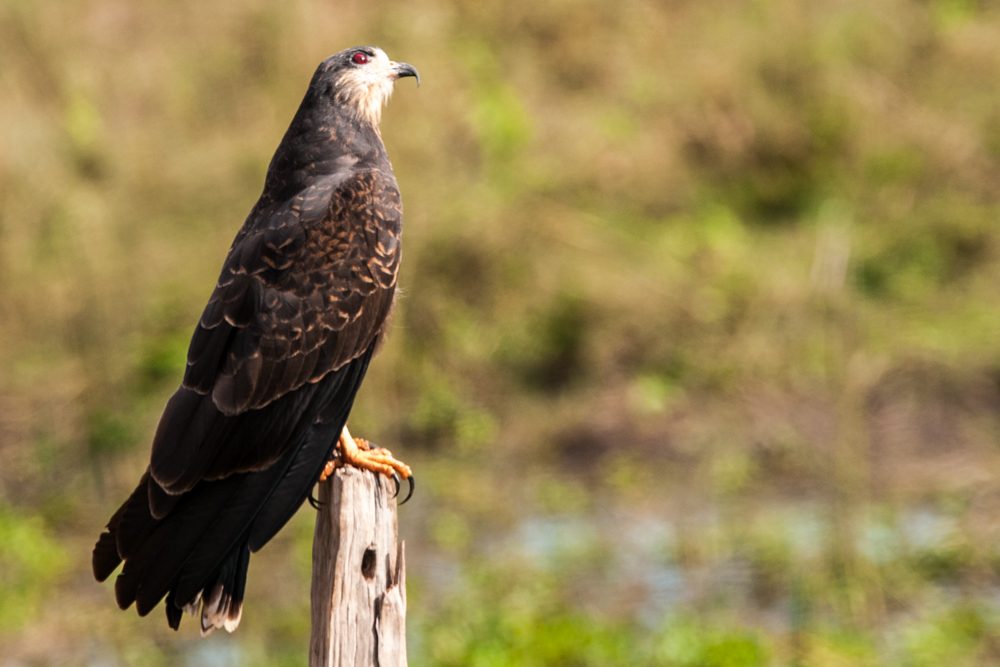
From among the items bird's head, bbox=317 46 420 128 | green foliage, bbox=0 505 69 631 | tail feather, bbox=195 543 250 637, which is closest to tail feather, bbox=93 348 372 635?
tail feather, bbox=195 543 250 637

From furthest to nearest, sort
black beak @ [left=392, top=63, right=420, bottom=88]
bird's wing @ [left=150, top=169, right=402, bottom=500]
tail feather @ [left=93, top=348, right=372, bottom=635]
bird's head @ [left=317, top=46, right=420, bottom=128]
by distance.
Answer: black beak @ [left=392, top=63, right=420, bottom=88] → bird's head @ [left=317, top=46, right=420, bottom=128] → bird's wing @ [left=150, top=169, right=402, bottom=500] → tail feather @ [left=93, top=348, right=372, bottom=635]

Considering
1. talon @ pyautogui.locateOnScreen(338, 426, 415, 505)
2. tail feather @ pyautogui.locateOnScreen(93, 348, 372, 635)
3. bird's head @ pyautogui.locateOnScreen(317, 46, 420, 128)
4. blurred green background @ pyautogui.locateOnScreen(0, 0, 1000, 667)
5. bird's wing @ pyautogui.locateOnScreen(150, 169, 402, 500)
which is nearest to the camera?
tail feather @ pyautogui.locateOnScreen(93, 348, 372, 635)

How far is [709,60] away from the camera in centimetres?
1070

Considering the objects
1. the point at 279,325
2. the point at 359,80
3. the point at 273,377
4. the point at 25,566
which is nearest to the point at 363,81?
the point at 359,80

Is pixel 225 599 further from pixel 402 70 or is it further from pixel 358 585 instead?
pixel 402 70

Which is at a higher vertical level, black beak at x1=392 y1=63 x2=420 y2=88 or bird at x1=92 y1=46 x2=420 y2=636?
black beak at x1=392 y1=63 x2=420 y2=88

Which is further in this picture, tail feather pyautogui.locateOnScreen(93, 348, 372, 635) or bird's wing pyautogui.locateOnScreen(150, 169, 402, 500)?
bird's wing pyautogui.locateOnScreen(150, 169, 402, 500)

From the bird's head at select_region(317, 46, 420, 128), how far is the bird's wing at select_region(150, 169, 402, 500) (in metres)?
0.32

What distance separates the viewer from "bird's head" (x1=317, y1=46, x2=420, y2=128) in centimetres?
374

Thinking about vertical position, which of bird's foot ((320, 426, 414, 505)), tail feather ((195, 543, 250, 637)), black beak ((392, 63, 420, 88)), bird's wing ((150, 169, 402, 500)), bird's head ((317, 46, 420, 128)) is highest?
black beak ((392, 63, 420, 88))

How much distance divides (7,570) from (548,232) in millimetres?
4275

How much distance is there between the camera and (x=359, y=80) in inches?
148

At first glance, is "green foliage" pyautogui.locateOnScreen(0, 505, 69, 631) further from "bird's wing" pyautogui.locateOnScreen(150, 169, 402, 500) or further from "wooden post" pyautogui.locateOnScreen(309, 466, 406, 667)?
"wooden post" pyautogui.locateOnScreen(309, 466, 406, 667)

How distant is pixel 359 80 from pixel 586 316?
451 centimetres
